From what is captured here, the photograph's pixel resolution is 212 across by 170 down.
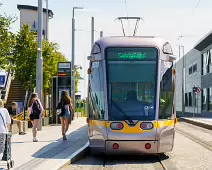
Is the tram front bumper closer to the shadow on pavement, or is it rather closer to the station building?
the shadow on pavement

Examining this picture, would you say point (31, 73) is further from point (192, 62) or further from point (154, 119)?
point (192, 62)

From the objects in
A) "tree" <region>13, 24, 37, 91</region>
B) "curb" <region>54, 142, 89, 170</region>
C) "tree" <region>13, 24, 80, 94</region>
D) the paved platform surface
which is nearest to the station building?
"tree" <region>13, 24, 80, 94</region>

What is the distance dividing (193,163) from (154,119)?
1.42m

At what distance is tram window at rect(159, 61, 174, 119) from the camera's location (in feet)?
44.1

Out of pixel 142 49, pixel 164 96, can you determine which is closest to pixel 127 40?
pixel 142 49

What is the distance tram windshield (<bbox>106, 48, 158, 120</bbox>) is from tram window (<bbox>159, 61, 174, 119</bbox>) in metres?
0.23

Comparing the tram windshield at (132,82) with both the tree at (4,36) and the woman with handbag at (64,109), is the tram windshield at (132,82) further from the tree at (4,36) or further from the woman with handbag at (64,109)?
the tree at (4,36)

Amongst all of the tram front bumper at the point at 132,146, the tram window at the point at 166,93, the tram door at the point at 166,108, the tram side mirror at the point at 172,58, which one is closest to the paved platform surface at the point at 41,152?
the tram front bumper at the point at 132,146

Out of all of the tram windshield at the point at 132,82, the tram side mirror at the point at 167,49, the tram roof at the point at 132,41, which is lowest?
the tram windshield at the point at 132,82

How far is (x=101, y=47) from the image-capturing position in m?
13.8

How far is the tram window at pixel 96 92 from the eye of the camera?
13.5 metres

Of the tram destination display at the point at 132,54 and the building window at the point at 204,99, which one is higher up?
the tram destination display at the point at 132,54

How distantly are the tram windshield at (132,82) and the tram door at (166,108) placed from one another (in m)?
0.24

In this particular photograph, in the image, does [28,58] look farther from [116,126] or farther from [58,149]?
[116,126]
